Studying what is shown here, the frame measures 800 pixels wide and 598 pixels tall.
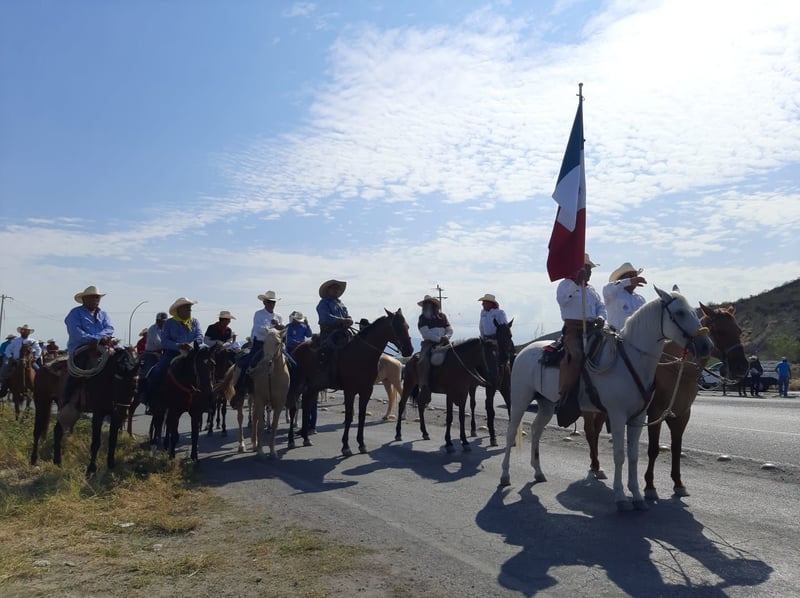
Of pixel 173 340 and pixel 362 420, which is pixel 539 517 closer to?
pixel 362 420

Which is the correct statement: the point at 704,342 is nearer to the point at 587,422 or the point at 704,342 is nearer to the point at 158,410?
the point at 587,422

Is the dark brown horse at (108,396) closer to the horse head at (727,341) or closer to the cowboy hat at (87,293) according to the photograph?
the cowboy hat at (87,293)

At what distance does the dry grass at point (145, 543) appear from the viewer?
5871 millimetres

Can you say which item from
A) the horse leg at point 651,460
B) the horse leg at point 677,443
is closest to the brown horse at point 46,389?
the horse leg at point 651,460

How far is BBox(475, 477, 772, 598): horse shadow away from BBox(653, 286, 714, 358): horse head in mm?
1957

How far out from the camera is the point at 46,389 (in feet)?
39.2

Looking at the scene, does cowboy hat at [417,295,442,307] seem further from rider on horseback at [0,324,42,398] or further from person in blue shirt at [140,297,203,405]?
rider on horseback at [0,324,42,398]

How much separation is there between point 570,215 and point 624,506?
413cm

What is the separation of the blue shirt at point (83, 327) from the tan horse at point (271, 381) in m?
2.88

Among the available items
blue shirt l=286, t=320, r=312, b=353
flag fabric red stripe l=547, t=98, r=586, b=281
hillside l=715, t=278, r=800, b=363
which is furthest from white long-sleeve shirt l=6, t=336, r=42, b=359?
hillside l=715, t=278, r=800, b=363

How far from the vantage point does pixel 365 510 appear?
8.59m

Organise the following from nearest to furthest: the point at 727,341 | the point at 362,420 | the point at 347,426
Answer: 1. the point at 727,341
2. the point at 347,426
3. the point at 362,420

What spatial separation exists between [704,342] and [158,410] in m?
9.29

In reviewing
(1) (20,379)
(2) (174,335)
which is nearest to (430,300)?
(2) (174,335)
